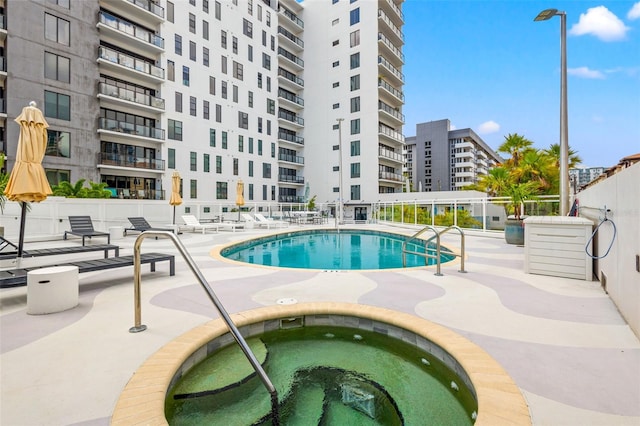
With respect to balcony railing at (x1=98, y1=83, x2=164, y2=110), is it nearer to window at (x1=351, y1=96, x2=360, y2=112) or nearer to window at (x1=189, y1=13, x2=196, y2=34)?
window at (x1=189, y1=13, x2=196, y2=34)

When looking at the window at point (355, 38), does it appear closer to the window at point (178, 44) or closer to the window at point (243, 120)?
the window at point (243, 120)

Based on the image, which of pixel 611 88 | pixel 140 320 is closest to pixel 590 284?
pixel 140 320

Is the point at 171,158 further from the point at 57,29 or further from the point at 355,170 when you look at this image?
the point at 355,170

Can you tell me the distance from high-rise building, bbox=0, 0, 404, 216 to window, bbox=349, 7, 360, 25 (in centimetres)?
13

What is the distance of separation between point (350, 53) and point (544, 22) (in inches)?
1060

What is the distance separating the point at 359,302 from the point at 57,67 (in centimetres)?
2471

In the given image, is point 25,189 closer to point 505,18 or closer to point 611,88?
point 611,88

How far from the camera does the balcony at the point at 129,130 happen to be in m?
20.6

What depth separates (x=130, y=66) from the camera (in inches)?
850

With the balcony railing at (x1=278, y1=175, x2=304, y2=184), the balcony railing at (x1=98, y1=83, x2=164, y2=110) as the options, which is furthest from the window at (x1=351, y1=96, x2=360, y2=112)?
the balcony railing at (x1=98, y1=83, x2=164, y2=110)

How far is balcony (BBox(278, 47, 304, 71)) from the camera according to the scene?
113 ft

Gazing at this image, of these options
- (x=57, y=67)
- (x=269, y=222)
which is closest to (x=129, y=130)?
(x=57, y=67)

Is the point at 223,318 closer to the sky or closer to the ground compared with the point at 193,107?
closer to the ground

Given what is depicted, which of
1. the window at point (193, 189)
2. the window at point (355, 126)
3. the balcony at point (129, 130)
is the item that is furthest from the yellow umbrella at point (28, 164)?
the window at point (355, 126)
